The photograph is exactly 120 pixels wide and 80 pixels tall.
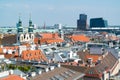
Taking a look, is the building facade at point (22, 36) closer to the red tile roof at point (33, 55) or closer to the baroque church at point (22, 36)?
the baroque church at point (22, 36)

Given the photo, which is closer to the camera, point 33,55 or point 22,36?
point 33,55

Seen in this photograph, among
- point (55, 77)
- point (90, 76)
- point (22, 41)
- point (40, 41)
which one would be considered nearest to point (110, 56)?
point (90, 76)

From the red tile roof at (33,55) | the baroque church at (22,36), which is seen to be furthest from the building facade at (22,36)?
the red tile roof at (33,55)

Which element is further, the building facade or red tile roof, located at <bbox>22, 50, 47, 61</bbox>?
the building facade

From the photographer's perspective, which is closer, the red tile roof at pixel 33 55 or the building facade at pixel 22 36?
the red tile roof at pixel 33 55

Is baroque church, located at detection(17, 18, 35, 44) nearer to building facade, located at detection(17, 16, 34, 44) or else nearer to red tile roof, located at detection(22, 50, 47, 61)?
building facade, located at detection(17, 16, 34, 44)

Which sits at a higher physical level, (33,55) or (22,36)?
(22,36)

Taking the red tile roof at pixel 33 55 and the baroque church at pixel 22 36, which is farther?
the baroque church at pixel 22 36

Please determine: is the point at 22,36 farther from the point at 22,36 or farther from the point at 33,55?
the point at 33,55

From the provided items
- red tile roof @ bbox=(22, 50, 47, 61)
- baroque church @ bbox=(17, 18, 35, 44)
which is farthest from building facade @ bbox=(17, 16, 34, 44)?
red tile roof @ bbox=(22, 50, 47, 61)

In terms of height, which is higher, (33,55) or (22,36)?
(22,36)

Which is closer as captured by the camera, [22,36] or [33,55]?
[33,55]

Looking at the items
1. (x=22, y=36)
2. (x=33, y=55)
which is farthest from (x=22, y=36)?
(x=33, y=55)
